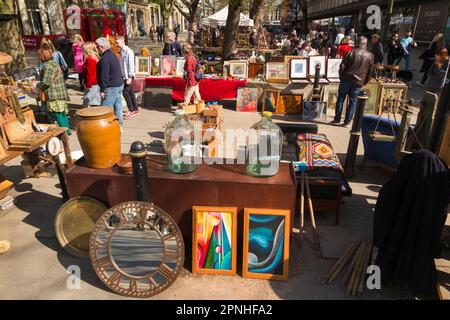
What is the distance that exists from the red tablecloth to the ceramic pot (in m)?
5.98

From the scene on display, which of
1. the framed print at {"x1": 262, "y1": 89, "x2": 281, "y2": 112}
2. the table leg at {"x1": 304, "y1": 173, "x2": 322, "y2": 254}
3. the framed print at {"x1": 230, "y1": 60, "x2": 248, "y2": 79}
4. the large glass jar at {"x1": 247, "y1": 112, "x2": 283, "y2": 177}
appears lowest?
the table leg at {"x1": 304, "y1": 173, "x2": 322, "y2": 254}

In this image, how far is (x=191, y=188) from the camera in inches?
120

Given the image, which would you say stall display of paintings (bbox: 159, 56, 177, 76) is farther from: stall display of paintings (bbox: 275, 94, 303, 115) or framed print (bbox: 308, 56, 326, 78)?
framed print (bbox: 308, 56, 326, 78)

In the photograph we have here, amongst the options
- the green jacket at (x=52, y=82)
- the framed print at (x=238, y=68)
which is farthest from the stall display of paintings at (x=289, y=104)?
the green jacket at (x=52, y=82)

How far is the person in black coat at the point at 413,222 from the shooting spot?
2533mm

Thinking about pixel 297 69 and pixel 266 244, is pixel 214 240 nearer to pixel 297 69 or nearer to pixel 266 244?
pixel 266 244

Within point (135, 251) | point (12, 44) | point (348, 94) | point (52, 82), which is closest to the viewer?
point (135, 251)

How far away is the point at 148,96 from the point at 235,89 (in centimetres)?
256

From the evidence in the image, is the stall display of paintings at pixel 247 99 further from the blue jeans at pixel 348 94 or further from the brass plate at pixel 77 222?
the brass plate at pixel 77 222

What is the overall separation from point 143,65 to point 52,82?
4.37m

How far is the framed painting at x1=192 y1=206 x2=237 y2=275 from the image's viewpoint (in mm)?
3037

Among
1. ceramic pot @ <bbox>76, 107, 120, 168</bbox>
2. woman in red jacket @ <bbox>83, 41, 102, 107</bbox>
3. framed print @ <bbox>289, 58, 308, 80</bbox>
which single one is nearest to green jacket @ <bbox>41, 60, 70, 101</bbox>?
woman in red jacket @ <bbox>83, 41, 102, 107</bbox>

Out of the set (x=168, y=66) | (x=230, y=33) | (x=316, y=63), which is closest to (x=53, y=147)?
(x=168, y=66)

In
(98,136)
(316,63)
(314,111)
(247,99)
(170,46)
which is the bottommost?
(314,111)
